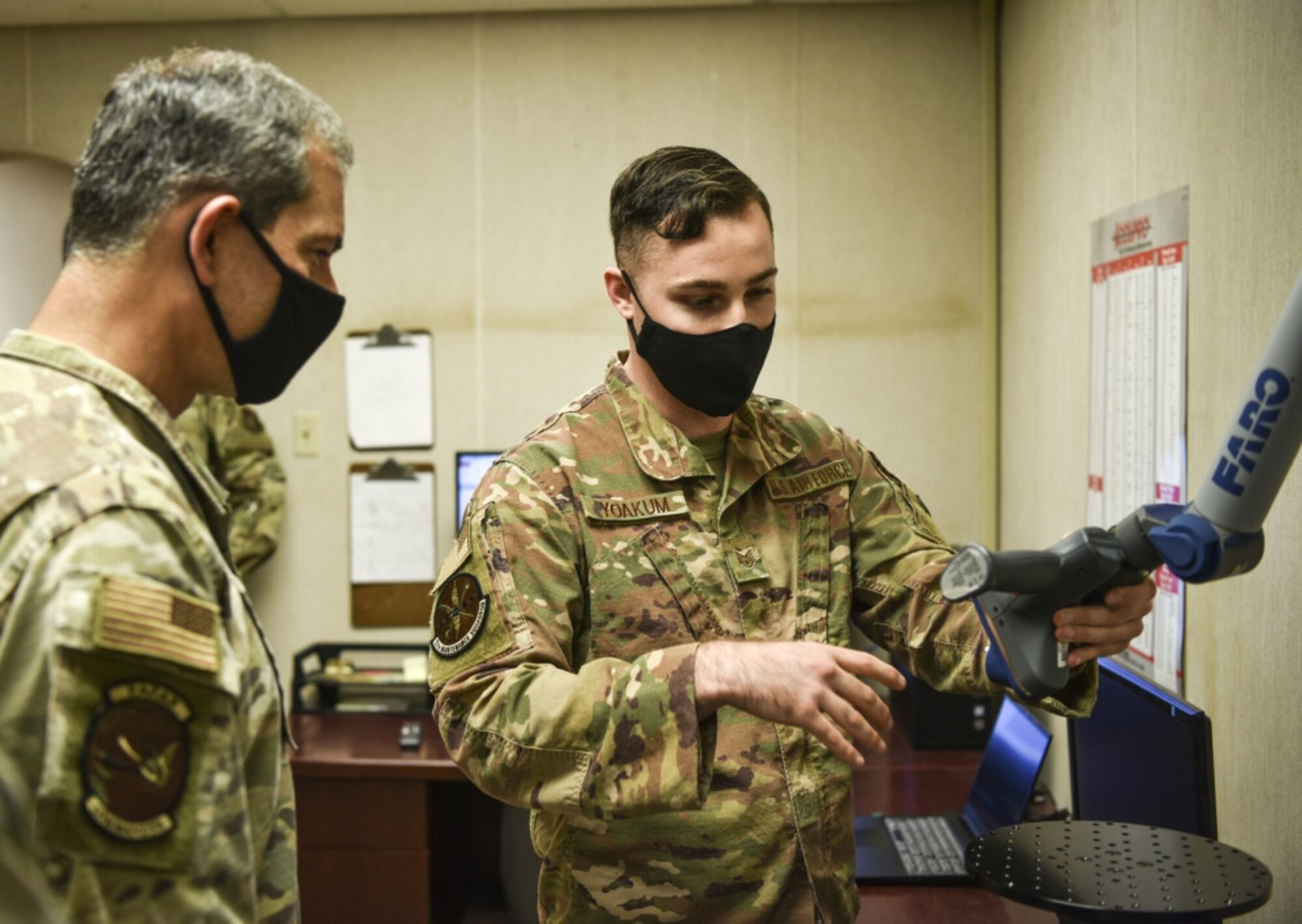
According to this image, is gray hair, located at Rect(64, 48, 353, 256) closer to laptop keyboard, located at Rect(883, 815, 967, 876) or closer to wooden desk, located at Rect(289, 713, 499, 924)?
laptop keyboard, located at Rect(883, 815, 967, 876)

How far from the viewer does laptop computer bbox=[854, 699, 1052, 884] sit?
1.86 m

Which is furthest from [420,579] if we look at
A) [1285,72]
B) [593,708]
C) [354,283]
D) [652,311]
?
[1285,72]

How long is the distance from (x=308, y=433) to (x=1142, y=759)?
2.41 meters

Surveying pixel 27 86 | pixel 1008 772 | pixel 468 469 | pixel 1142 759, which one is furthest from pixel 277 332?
pixel 27 86

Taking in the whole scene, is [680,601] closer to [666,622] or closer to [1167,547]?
[666,622]

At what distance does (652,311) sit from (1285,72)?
2.44 feet

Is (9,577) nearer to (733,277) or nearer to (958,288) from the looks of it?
(733,277)

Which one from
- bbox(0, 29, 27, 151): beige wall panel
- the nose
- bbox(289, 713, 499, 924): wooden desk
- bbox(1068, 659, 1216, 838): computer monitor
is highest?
bbox(0, 29, 27, 151): beige wall panel

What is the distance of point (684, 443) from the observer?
1.40 meters

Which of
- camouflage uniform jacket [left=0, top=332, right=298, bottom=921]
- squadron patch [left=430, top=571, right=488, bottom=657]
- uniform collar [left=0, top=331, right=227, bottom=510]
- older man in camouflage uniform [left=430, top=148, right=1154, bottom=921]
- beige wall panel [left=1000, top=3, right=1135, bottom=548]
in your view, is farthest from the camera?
beige wall panel [left=1000, top=3, right=1135, bottom=548]

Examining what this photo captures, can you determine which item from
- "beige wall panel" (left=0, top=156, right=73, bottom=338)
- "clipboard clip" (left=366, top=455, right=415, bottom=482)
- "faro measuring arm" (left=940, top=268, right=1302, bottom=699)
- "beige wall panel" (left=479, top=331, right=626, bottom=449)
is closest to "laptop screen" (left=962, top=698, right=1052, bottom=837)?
"faro measuring arm" (left=940, top=268, right=1302, bottom=699)

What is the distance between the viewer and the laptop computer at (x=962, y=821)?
1.86 meters

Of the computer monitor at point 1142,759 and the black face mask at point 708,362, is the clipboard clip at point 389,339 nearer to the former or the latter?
the black face mask at point 708,362

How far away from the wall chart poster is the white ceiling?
141 centimetres
